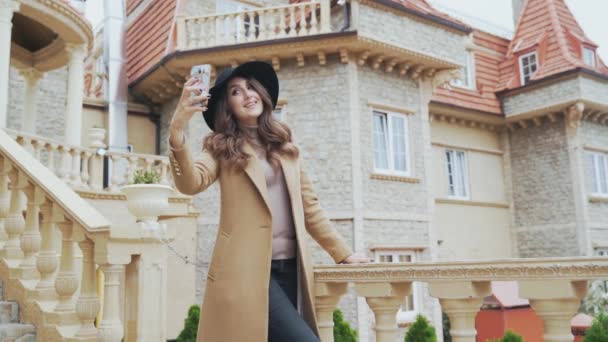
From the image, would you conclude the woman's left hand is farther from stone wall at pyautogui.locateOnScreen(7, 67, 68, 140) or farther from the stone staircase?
stone wall at pyautogui.locateOnScreen(7, 67, 68, 140)

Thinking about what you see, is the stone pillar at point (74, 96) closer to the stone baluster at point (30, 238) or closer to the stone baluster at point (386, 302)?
the stone baluster at point (30, 238)

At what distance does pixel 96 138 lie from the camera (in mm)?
9938

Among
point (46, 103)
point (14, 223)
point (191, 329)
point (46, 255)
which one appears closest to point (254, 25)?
point (46, 103)

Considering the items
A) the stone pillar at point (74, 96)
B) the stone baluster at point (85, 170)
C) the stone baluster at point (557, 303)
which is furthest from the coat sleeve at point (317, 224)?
the stone pillar at point (74, 96)

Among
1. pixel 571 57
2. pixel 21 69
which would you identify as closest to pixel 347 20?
pixel 21 69

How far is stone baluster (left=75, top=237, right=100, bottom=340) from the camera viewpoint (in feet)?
11.7

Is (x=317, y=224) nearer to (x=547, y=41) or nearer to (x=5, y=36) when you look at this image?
(x=5, y=36)

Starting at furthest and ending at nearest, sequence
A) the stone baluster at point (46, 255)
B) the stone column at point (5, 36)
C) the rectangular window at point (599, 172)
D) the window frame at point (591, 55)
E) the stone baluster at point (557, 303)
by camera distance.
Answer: the window frame at point (591, 55), the rectangular window at point (599, 172), the stone column at point (5, 36), the stone baluster at point (46, 255), the stone baluster at point (557, 303)

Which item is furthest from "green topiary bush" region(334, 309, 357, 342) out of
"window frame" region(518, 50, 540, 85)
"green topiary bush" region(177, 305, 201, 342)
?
"window frame" region(518, 50, 540, 85)

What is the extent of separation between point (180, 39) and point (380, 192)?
5.74 meters

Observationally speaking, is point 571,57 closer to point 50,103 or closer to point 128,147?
point 128,147

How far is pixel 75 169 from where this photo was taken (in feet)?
31.3

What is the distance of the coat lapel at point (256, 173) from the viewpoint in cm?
242

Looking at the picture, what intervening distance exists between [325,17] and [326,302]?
9915 mm
